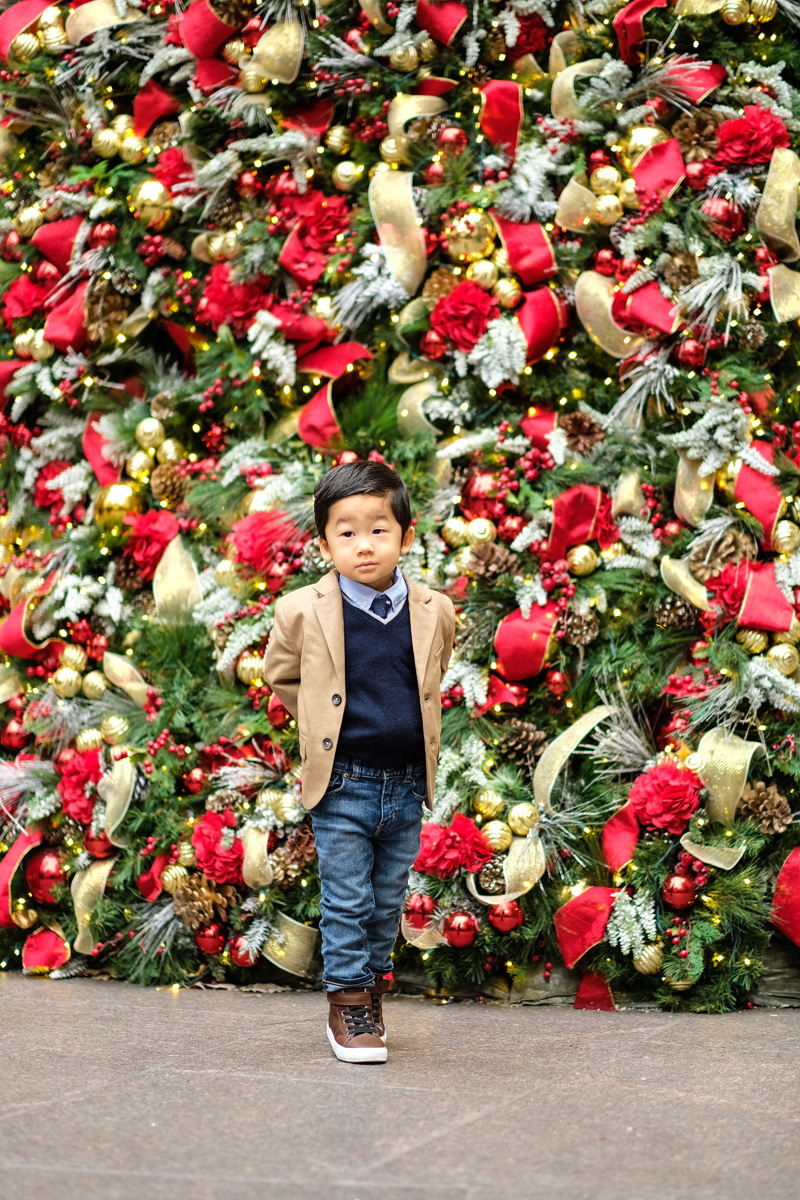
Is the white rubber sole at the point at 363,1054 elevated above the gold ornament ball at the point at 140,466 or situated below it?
below

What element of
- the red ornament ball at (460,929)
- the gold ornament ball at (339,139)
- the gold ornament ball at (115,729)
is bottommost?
the red ornament ball at (460,929)

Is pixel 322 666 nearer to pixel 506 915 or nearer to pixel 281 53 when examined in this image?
pixel 506 915

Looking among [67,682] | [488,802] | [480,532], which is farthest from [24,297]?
[488,802]

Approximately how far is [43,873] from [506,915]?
4.56 feet

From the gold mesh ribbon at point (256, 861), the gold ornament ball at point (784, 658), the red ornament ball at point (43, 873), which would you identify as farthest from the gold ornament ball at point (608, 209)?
the red ornament ball at point (43, 873)

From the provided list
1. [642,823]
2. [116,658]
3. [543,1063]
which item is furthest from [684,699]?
[116,658]

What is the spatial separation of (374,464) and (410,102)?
1.53 m

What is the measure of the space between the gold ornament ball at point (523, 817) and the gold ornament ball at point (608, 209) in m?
1.59

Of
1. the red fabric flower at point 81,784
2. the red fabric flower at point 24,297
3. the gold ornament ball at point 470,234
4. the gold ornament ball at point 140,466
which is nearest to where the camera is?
the gold ornament ball at point 470,234

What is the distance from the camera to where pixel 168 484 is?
153 inches

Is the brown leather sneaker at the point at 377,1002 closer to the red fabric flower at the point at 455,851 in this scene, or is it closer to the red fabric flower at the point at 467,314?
the red fabric flower at the point at 455,851

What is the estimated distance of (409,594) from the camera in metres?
2.75

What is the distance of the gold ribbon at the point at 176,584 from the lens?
3752 millimetres

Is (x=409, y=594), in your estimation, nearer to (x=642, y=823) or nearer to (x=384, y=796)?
(x=384, y=796)
